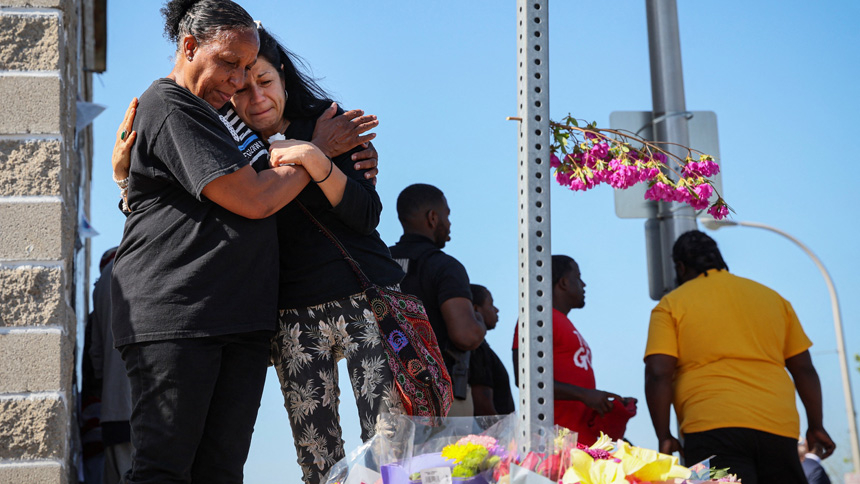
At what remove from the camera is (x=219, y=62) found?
8.34 feet

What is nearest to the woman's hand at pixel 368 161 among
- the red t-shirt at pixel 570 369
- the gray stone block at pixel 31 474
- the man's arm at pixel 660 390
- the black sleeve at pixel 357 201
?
the black sleeve at pixel 357 201

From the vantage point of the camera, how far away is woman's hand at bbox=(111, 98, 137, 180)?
252 cm

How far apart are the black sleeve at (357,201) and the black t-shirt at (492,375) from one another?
2.66 m

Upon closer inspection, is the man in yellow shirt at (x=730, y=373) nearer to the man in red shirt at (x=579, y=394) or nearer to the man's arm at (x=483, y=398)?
the man in red shirt at (x=579, y=394)

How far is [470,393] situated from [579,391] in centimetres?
87

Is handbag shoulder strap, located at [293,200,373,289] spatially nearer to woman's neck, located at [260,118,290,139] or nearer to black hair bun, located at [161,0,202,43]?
woman's neck, located at [260,118,290,139]

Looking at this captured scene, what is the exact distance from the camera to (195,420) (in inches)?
91.4

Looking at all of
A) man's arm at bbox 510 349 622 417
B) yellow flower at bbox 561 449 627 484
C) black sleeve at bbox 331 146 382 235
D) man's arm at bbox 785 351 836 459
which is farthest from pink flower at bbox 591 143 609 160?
man's arm at bbox 785 351 836 459

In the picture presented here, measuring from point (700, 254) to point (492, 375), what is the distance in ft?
4.77

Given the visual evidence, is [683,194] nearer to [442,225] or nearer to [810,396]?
[442,225]

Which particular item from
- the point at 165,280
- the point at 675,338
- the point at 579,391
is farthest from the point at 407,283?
the point at 165,280

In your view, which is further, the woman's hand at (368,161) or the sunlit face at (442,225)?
the sunlit face at (442,225)

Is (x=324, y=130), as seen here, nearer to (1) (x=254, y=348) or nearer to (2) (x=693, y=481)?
(1) (x=254, y=348)

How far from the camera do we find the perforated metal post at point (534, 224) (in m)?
1.91
